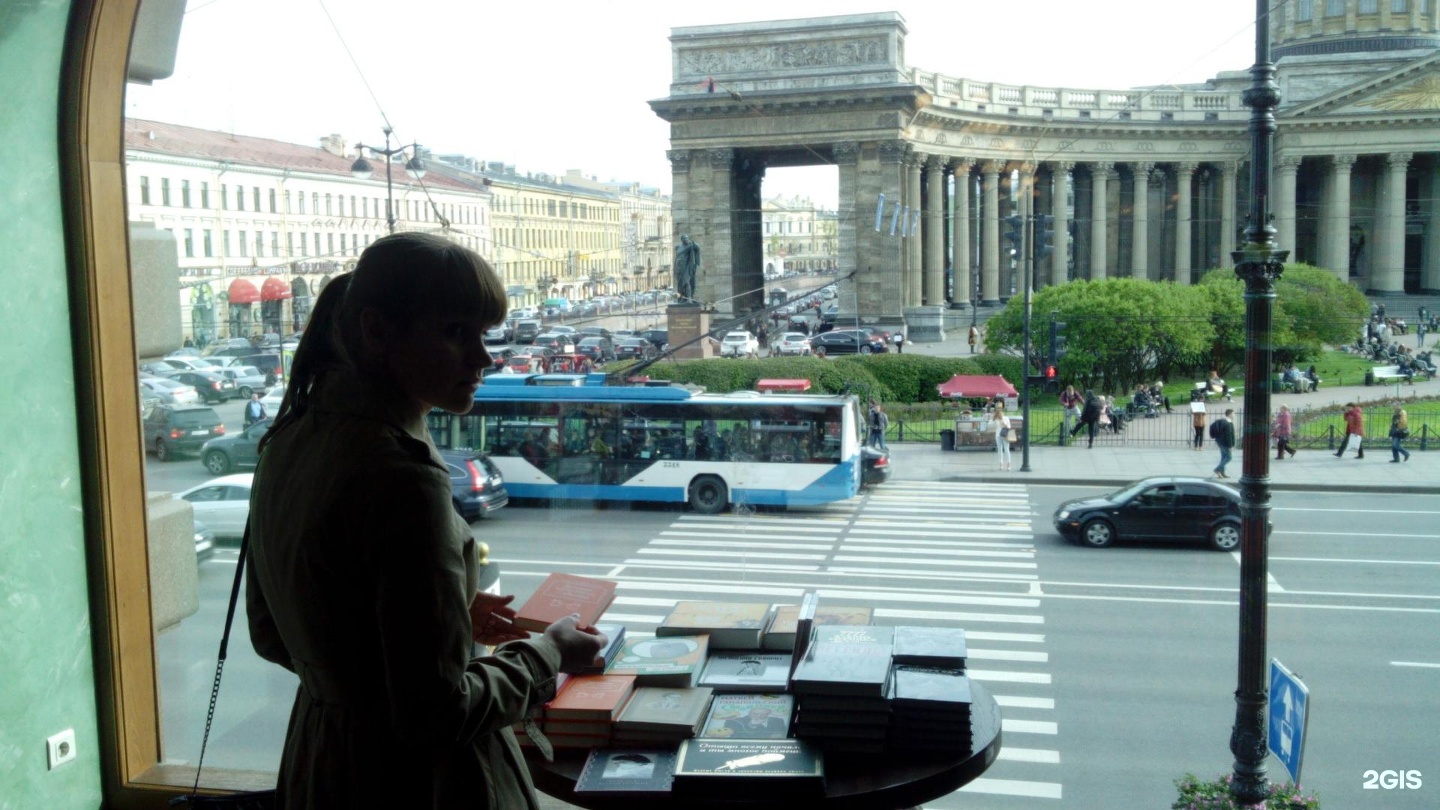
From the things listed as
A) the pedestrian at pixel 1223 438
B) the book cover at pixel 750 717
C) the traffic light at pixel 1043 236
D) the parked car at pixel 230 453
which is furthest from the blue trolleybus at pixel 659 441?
the book cover at pixel 750 717

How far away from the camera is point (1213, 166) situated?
493 cm

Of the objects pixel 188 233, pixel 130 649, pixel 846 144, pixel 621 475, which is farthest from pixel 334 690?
pixel 846 144

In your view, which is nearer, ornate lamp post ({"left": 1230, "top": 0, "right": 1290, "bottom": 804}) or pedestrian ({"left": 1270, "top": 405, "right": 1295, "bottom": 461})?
ornate lamp post ({"left": 1230, "top": 0, "right": 1290, "bottom": 804})

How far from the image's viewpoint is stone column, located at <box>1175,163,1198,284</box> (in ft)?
16.9

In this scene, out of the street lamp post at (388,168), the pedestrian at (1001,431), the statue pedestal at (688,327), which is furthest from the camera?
the statue pedestal at (688,327)

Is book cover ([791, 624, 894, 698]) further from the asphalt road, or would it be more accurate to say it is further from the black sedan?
the black sedan

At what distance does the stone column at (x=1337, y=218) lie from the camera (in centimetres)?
388

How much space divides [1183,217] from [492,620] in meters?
4.46

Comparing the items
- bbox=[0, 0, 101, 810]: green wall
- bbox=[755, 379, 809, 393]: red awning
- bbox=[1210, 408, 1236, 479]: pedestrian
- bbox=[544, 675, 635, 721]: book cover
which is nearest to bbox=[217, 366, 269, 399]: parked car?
bbox=[0, 0, 101, 810]: green wall

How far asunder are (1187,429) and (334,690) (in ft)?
11.4

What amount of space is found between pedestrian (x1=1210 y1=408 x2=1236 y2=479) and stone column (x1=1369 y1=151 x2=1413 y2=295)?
65 centimetres

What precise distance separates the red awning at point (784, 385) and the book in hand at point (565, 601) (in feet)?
10.6

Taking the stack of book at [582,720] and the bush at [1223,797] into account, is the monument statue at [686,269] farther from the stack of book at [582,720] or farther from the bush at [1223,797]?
the stack of book at [582,720]

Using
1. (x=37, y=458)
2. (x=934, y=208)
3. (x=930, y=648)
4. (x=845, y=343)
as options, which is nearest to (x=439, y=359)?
(x=930, y=648)
